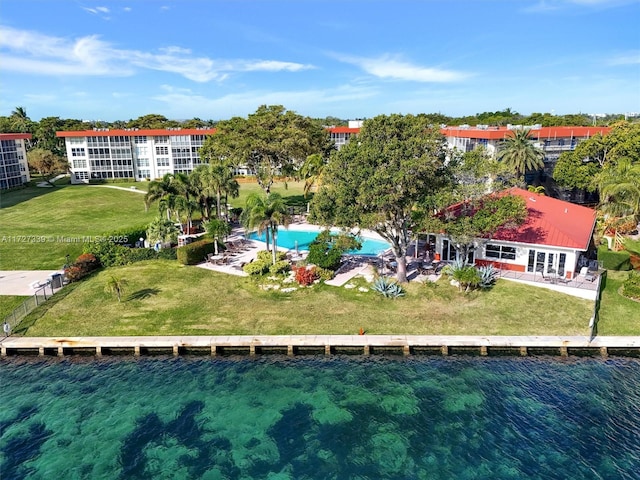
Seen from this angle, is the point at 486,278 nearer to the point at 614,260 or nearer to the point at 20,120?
the point at 614,260

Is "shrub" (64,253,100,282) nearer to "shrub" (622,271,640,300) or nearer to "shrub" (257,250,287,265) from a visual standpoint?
"shrub" (257,250,287,265)

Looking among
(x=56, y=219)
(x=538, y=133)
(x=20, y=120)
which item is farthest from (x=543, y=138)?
(x=20, y=120)

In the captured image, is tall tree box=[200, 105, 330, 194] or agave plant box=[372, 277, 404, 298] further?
tall tree box=[200, 105, 330, 194]

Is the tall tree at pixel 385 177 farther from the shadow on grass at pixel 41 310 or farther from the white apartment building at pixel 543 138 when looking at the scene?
the white apartment building at pixel 543 138

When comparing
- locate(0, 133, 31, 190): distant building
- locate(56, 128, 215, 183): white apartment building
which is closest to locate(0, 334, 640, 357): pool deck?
locate(0, 133, 31, 190): distant building

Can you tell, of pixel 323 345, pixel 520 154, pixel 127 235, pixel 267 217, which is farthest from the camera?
pixel 520 154

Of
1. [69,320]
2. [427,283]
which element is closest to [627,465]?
[427,283]
